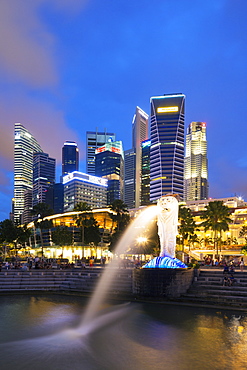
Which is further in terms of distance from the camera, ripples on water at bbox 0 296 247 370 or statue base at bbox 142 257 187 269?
statue base at bbox 142 257 187 269

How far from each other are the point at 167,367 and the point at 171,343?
3.30 metres

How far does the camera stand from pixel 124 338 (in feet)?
55.8

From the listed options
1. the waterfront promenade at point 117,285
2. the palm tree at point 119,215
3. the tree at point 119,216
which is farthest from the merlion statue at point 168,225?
the palm tree at point 119,215

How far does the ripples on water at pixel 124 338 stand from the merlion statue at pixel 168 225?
723 cm

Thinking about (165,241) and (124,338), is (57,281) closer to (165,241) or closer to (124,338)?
(165,241)

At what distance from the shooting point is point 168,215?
32312mm

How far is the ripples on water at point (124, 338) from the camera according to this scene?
13.4 meters

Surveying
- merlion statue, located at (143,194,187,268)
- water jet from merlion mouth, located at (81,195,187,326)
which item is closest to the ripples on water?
water jet from merlion mouth, located at (81,195,187,326)

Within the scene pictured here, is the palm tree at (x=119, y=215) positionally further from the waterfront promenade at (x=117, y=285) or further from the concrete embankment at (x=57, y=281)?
the concrete embankment at (x=57, y=281)

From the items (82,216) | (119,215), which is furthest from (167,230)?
(82,216)

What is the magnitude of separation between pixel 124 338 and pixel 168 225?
1634cm

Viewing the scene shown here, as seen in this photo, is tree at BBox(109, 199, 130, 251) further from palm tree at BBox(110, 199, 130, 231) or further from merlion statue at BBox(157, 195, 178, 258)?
merlion statue at BBox(157, 195, 178, 258)

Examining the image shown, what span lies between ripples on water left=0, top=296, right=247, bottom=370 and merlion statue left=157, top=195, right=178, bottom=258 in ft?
23.7

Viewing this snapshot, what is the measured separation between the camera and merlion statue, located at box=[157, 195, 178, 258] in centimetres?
3162
